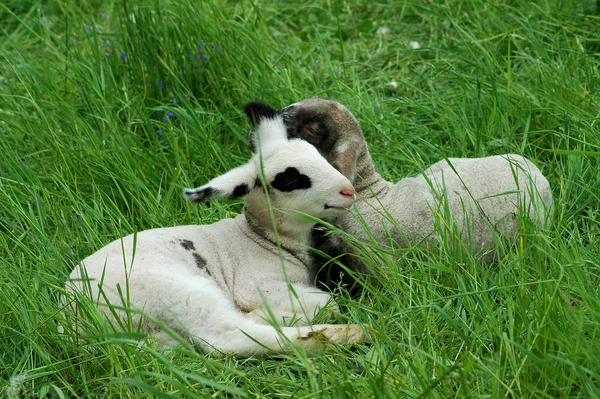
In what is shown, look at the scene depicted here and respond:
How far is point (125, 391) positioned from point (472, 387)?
135 centimetres

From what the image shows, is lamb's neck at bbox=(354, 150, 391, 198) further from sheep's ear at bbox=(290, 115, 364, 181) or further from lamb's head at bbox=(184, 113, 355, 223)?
lamb's head at bbox=(184, 113, 355, 223)

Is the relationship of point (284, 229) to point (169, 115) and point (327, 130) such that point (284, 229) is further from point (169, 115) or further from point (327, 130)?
point (169, 115)

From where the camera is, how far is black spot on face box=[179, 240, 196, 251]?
4523mm

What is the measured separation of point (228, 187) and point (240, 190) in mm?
98

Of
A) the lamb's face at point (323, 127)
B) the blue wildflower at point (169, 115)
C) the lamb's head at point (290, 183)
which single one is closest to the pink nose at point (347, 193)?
the lamb's head at point (290, 183)

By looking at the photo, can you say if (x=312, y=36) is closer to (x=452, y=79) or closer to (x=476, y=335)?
(x=452, y=79)

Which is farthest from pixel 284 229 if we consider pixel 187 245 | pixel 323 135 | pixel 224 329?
pixel 224 329

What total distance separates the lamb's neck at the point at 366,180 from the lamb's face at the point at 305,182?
18.8 inches

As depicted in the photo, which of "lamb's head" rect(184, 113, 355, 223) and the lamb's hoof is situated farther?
"lamb's head" rect(184, 113, 355, 223)

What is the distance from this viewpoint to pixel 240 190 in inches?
181

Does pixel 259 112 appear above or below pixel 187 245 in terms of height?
above

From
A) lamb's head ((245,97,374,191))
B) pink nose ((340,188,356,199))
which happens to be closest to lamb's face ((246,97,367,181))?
lamb's head ((245,97,374,191))

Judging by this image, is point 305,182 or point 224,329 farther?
point 305,182

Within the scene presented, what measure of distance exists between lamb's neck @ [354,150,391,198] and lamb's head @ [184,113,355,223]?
0.46 meters
